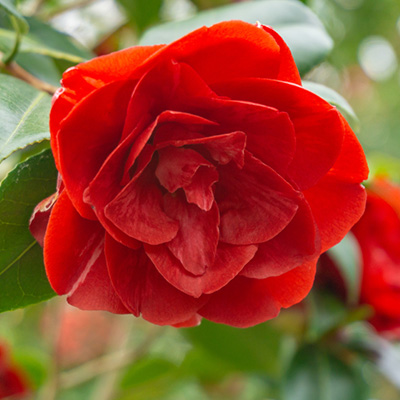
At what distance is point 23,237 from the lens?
40 centimetres

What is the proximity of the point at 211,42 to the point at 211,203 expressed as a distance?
0.37 feet

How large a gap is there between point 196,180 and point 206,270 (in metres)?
0.07

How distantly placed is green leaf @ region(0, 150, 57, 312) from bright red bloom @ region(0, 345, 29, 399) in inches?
33.1

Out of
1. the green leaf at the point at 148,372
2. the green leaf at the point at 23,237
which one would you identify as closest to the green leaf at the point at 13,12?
the green leaf at the point at 23,237

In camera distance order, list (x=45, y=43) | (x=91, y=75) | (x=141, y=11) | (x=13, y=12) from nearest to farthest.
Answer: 1. (x=91, y=75)
2. (x=13, y=12)
3. (x=45, y=43)
4. (x=141, y=11)

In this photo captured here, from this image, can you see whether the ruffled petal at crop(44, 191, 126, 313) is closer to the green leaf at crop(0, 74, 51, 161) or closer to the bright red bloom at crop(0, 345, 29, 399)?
the green leaf at crop(0, 74, 51, 161)

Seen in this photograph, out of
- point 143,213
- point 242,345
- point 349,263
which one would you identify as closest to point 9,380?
point 242,345

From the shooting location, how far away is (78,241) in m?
0.36

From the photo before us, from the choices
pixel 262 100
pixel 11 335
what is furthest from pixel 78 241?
pixel 11 335

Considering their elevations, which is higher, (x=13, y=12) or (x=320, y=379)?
(x=13, y=12)

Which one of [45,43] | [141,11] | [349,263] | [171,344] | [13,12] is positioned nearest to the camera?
[13,12]

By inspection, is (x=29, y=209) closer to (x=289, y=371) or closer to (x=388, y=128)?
(x=289, y=371)

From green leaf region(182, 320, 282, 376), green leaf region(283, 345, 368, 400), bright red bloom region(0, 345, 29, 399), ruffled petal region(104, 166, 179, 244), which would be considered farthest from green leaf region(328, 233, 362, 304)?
bright red bloom region(0, 345, 29, 399)

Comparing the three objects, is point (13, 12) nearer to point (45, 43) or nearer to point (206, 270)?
point (45, 43)
